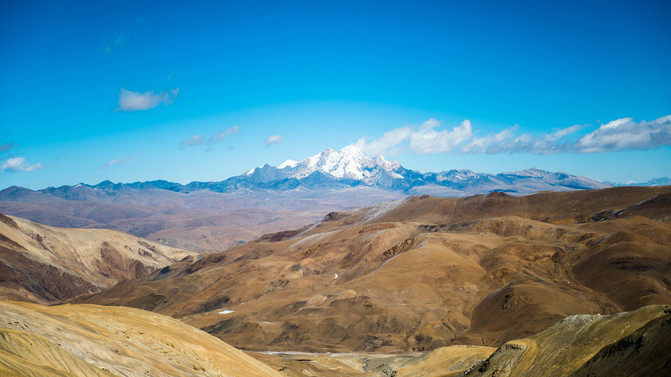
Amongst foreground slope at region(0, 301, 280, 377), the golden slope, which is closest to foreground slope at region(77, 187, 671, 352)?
the golden slope

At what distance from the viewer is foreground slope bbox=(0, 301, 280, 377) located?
1814cm

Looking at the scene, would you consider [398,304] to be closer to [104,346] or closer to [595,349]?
[595,349]

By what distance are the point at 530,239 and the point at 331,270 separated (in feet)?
181

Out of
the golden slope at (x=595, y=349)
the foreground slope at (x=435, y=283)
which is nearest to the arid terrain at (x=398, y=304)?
the golden slope at (x=595, y=349)

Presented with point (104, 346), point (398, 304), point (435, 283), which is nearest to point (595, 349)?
point (104, 346)

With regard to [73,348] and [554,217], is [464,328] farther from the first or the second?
[554,217]

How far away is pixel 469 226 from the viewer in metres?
152

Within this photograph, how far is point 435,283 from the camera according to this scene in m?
104

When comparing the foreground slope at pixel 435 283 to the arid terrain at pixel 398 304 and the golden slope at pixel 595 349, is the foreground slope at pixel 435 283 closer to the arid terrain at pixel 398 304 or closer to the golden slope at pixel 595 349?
the arid terrain at pixel 398 304

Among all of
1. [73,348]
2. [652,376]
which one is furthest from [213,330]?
[652,376]

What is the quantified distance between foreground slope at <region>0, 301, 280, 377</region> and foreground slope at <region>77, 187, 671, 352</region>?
153 feet

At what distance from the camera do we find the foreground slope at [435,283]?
267 ft

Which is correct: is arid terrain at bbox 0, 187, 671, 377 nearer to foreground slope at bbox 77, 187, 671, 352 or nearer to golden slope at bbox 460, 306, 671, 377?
golden slope at bbox 460, 306, 671, 377

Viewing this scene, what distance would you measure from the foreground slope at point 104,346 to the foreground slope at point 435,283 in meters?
46.8
